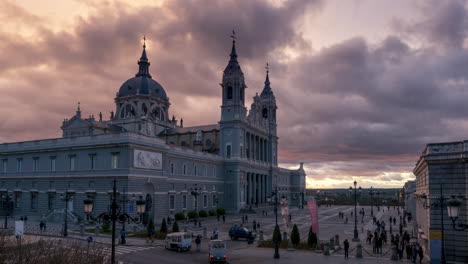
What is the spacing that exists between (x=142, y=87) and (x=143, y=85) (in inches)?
27.9

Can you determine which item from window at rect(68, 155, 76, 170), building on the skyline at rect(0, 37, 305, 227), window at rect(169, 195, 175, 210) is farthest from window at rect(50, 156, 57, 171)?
window at rect(169, 195, 175, 210)

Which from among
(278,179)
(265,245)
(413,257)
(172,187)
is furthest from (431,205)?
(278,179)

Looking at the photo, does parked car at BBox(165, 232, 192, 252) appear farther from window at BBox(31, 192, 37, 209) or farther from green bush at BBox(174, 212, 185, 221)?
window at BBox(31, 192, 37, 209)

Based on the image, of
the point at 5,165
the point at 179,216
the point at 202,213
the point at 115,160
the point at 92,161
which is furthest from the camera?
the point at 202,213

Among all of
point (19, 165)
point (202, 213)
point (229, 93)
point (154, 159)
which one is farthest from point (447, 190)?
point (229, 93)

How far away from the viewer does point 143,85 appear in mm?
101438

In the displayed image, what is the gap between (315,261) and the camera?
30844mm

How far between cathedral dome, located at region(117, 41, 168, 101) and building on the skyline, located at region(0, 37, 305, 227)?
0.25 meters

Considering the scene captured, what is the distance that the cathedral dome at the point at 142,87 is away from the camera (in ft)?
331

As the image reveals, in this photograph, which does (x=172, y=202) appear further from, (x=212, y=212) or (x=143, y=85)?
(x=143, y=85)

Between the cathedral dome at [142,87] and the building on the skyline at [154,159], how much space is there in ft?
0.92

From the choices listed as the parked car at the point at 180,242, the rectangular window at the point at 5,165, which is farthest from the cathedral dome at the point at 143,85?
the parked car at the point at 180,242

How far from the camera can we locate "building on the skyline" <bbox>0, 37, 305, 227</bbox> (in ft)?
186

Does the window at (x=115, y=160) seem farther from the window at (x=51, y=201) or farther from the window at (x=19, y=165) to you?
the window at (x=19, y=165)
